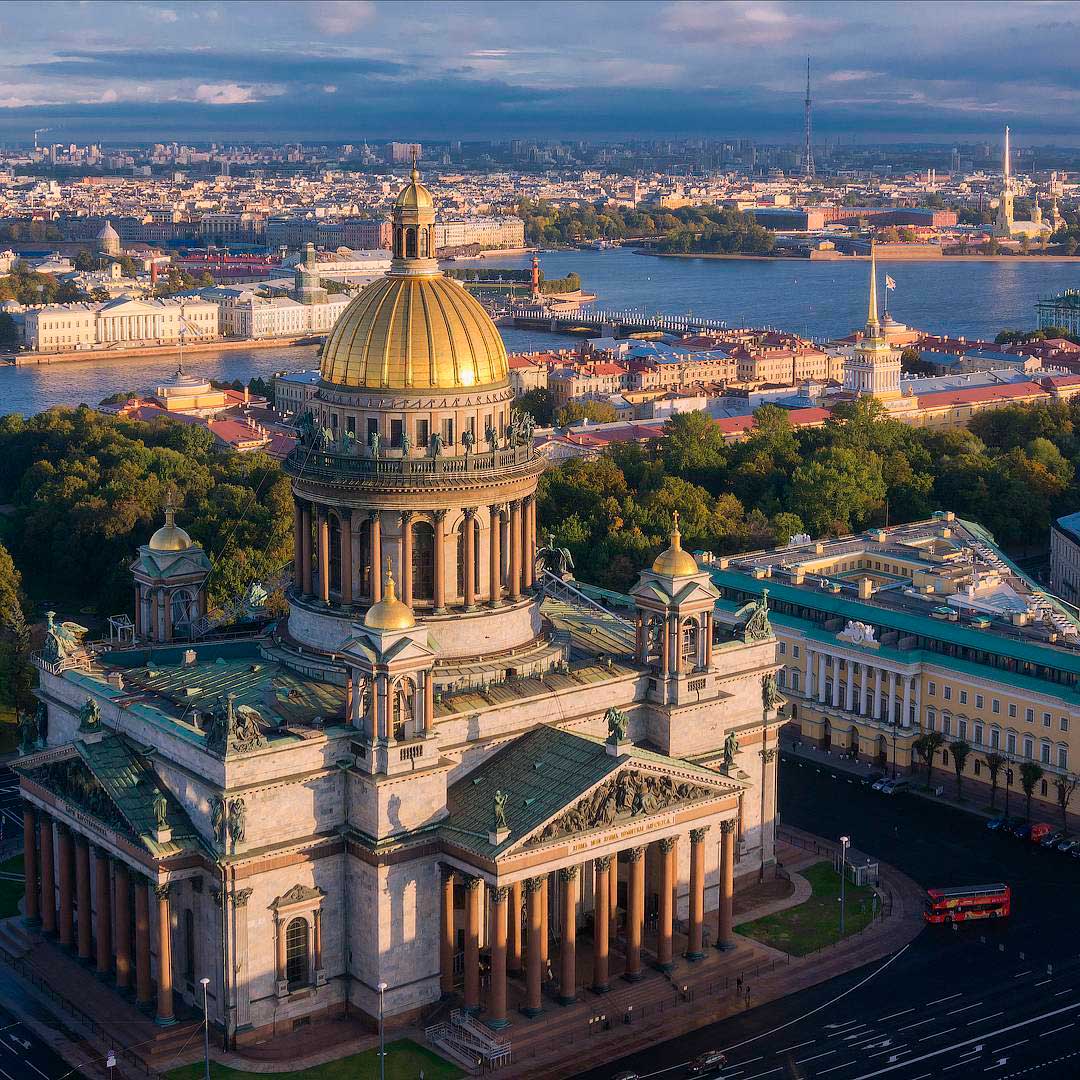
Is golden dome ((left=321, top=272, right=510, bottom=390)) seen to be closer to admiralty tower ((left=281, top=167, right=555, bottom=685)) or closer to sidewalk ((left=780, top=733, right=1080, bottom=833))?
admiralty tower ((left=281, top=167, right=555, bottom=685))

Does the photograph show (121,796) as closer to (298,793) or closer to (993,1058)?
(298,793)

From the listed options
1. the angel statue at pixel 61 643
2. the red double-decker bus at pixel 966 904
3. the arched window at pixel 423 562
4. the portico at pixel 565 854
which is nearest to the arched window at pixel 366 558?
the arched window at pixel 423 562

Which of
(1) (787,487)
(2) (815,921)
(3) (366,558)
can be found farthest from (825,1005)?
(1) (787,487)

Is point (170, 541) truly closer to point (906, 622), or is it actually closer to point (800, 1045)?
point (800, 1045)

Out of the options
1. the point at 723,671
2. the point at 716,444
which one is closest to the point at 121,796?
the point at 723,671

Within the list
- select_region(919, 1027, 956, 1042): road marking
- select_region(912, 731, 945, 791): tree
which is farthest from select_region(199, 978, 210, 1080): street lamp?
select_region(912, 731, 945, 791): tree
